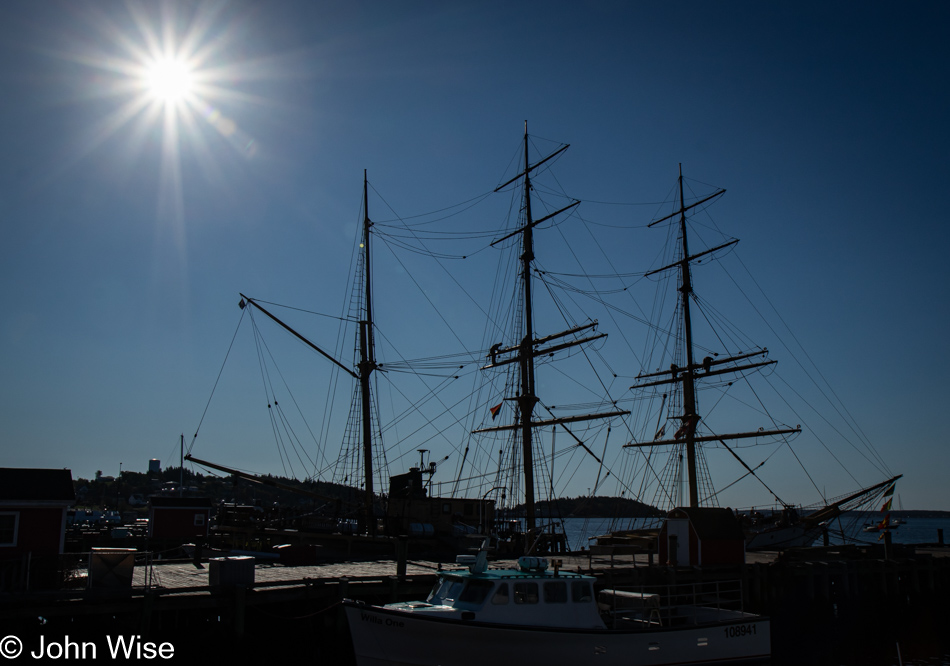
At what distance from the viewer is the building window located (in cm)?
2198

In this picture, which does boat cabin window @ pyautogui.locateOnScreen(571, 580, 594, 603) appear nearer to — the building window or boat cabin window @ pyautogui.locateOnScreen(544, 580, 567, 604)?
boat cabin window @ pyautogui.locateOnScreen(544, 580, 567, 604)

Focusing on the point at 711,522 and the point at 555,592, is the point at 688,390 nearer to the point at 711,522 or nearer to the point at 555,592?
the point at 711,522

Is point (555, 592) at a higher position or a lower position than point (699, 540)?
lower

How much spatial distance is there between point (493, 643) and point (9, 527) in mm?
16311

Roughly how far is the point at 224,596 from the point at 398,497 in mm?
23697

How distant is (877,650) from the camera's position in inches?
1108

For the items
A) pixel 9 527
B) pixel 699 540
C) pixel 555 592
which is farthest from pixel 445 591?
pixel 699 540

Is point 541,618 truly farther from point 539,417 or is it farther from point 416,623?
point 539,417

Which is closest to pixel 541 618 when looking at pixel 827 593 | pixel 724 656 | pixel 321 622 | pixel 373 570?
pixel 724 656

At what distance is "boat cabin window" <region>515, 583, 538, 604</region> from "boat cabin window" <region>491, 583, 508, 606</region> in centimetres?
32

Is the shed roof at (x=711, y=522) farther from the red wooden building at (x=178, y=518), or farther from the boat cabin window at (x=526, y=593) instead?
the red wooden building at (x=178, y=518)

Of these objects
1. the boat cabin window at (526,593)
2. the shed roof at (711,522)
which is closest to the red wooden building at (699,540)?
the shed roof at (711,522)

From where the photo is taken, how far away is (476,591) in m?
17.7

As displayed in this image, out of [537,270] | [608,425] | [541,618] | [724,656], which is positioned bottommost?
[724,656]
